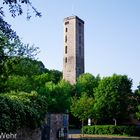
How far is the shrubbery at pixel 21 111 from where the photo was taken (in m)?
16.7

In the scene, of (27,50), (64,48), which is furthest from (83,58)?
(27,50)

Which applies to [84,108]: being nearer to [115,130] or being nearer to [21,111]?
[115,130]

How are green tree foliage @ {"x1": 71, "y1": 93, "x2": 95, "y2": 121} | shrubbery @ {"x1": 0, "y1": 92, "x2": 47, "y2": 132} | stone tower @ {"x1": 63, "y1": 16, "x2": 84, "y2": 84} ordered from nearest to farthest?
1. shrubbery @ {"x1": 0, "y1": 92, "x2": 47, "y2": 132}
2. green tree foliage @ {"x1": 71, "y1": 93, "x2": 95, "y2": 121}
3. stone tower @ {"x1": 63, "y1": 16, "x2": 84, "y2": 84}

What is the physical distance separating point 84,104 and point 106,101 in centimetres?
344

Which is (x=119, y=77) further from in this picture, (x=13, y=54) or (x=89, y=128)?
(x=13, y=54)

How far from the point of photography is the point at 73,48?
97.4 metres

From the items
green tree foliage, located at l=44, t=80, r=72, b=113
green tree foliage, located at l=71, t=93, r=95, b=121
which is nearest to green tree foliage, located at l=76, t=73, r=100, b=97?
green tree foliage, located at l=44, t=80, r=72, b=113

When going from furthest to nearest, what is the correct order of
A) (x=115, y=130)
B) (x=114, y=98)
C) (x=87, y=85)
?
(x=87, y=85)
(x=114, y=98)
(x=115, y=130)

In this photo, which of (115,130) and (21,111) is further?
(115,130)

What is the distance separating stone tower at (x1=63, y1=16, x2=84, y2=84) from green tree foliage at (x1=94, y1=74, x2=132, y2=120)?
42.2 m

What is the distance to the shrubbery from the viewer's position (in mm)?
16656

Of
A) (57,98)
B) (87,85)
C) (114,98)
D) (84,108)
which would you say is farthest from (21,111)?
(87,85)

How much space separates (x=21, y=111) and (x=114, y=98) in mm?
32283

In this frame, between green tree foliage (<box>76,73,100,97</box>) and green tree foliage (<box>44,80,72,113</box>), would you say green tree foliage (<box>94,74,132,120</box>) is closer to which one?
green tree foliage (<box>44,80,72,113</box>)
